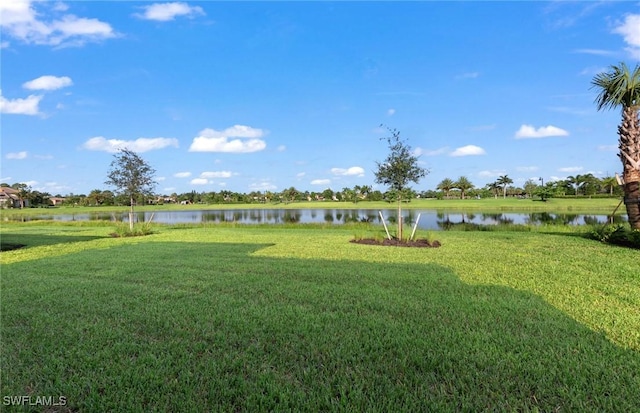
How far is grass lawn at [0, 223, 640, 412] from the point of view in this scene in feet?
8.14

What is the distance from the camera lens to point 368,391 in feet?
8.27

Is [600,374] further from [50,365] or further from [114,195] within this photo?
[114,195]

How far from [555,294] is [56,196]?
16774 cm

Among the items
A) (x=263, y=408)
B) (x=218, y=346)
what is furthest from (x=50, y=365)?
(x=263, y=408)

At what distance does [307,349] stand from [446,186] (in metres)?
107

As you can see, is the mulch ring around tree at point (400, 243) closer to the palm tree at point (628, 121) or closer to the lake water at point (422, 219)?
the palm tree at point (628, 121)

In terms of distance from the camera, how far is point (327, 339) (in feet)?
11.2

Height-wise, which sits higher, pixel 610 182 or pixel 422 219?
pixel 610 182

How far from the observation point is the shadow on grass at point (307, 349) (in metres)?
2.46

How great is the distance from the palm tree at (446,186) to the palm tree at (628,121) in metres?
94.0

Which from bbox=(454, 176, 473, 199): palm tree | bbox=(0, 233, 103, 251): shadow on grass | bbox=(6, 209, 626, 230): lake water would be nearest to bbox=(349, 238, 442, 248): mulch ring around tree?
bbox=(0, 233, 103, 251): shadow on grass

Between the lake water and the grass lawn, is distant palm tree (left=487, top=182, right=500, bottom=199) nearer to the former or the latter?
the lake water

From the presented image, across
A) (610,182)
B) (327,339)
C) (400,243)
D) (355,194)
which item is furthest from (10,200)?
(610,182)

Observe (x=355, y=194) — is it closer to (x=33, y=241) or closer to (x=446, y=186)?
(x=446, y=186)
